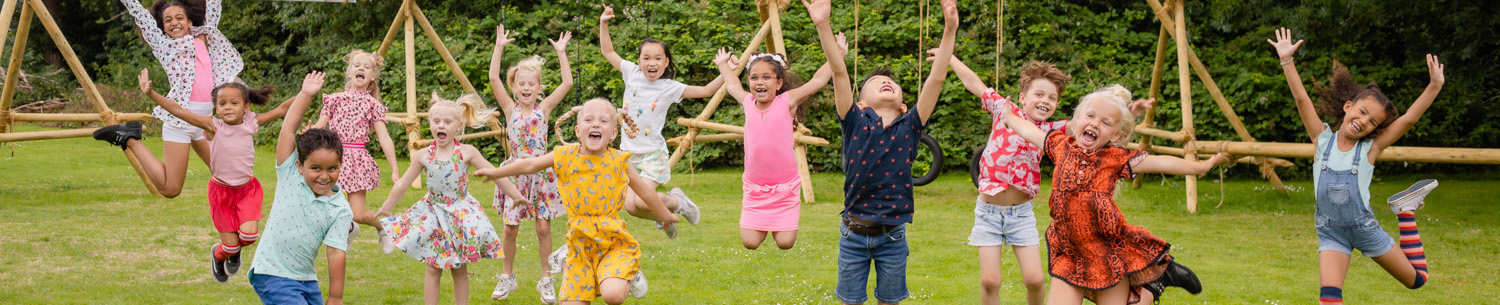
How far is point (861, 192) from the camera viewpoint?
4723 millimetres

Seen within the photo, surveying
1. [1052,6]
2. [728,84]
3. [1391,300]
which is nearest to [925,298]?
[728,84]

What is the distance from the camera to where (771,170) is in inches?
206

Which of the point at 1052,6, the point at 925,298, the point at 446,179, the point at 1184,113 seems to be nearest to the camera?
the point at 446,179

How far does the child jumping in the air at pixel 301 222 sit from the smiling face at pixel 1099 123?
2.67 meters

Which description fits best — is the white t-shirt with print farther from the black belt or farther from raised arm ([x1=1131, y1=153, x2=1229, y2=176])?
raised arm ([x1=1131, y1=153, x2=1229, y2=176])

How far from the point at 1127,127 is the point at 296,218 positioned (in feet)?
9.72

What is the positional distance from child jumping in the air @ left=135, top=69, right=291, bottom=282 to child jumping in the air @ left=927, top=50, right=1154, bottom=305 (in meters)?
3.09

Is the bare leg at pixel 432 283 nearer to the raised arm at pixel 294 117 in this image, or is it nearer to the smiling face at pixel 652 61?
the raised arm at pixel 294 117

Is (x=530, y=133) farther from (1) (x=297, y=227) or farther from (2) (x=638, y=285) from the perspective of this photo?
(1) (x=297, y=227)

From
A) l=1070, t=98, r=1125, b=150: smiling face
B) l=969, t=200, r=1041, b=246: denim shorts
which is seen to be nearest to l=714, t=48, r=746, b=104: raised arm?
l=969, t=200, r=1041, b=246: denim shorts

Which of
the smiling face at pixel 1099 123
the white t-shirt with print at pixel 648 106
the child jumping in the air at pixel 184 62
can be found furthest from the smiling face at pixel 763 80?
the child jumping in the air at pixel 184 62

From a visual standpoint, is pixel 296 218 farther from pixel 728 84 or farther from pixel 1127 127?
pixel 1127 127

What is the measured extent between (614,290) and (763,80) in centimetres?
121

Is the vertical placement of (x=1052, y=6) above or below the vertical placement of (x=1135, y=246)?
above
